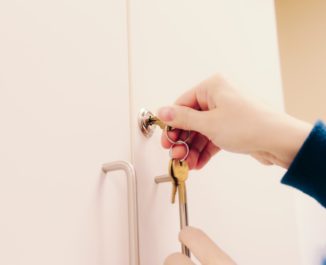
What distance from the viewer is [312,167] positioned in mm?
393

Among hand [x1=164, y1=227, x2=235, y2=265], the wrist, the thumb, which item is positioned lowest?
hand [x1=164, y1=227, x2=235, y2=265]

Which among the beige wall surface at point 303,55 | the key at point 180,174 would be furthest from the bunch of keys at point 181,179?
the beige wall surface at point 303,55

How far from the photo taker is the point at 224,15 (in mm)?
668

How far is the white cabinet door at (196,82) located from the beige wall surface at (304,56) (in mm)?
717

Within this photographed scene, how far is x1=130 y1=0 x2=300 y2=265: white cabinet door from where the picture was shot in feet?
1.45

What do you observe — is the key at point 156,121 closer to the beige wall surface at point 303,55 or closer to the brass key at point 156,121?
the brass key at point 156,121

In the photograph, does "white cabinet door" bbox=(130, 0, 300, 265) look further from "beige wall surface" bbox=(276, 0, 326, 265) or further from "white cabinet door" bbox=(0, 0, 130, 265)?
"beige wall surface" bbox=(276, 0, 326, 265)

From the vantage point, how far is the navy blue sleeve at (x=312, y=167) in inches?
15.0

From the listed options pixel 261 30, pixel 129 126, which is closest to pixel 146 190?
pixel 129 126

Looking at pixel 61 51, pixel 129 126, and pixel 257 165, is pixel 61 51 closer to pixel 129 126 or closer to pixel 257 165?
pixel 129 126

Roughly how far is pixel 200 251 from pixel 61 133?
0.17 metres

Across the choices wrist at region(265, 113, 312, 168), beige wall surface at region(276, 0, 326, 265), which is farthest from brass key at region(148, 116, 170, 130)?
beige wall surface at region(276, 0, 326, 265)

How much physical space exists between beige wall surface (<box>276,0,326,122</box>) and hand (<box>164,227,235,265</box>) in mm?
1197

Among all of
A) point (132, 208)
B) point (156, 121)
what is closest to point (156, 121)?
point (156, 121)
